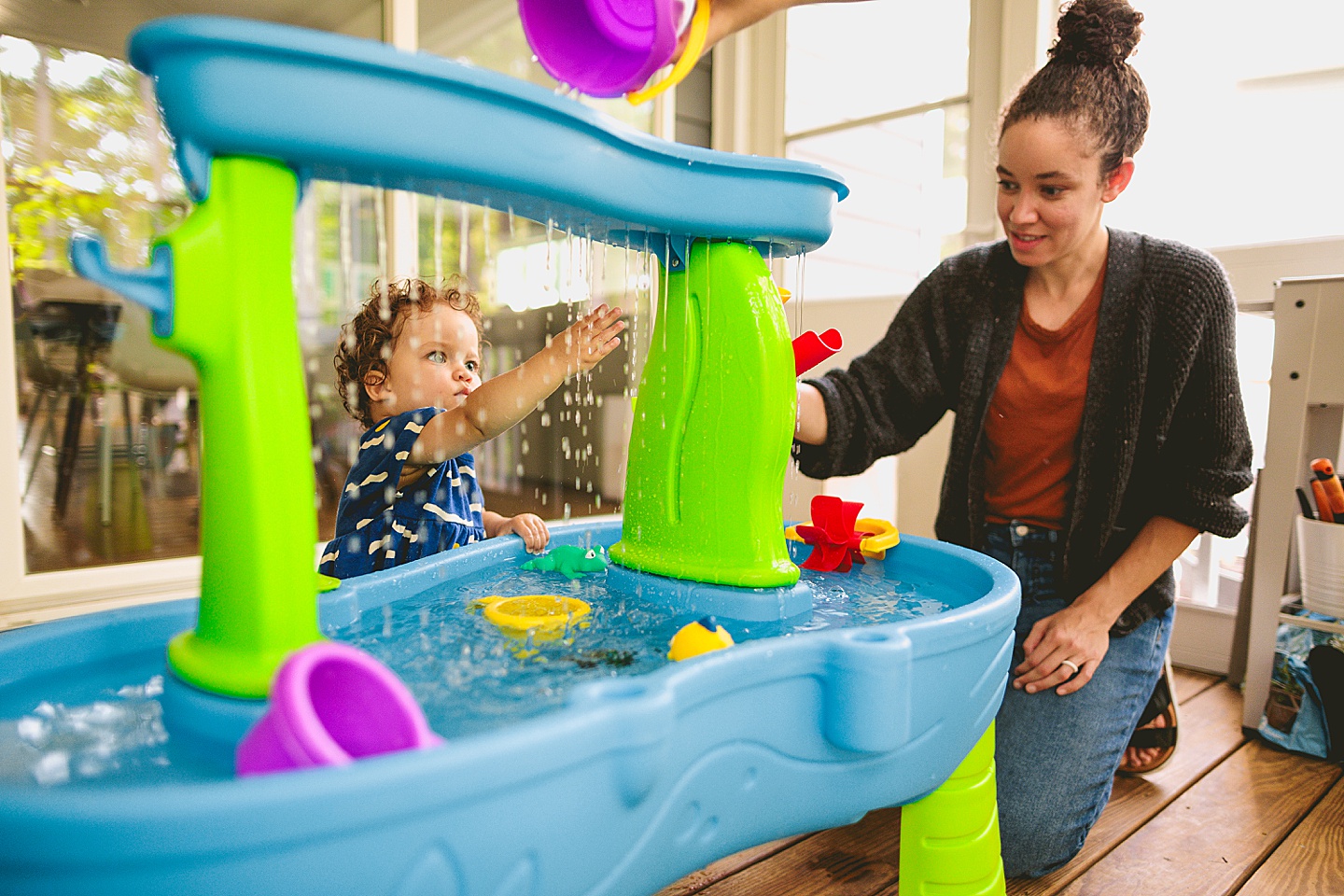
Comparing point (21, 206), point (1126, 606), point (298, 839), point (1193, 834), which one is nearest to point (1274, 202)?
point (1126, 606)

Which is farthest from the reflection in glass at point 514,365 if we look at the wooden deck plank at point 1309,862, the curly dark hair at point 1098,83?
the wooden deck plank at point 1309,862

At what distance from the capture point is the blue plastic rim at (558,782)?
1.01 feet

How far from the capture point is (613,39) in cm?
63

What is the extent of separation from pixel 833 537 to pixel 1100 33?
65 cm

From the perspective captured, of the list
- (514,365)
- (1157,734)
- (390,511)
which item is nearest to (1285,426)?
(1157,734)

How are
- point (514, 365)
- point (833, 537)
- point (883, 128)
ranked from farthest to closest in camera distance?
1. point (514, 365)
2. point (883, 128)
3. point (833, 537)

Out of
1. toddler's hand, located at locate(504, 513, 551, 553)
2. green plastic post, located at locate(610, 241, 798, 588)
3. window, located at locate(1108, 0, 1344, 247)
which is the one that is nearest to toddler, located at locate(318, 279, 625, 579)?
toddler's hand, located at locate(504, 513, 551, 553)

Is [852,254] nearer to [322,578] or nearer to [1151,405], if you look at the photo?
[1151,405]

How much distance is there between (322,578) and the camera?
63cm

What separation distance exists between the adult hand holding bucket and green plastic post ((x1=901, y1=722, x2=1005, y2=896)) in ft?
1.91

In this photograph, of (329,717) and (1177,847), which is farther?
(1177,847)

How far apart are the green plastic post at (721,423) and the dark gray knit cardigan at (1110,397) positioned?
0.33m

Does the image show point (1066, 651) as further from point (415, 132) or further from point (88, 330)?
point (88, 330)

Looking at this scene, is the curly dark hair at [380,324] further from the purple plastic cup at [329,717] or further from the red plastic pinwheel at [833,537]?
the purple plastic cup at [329,717]
